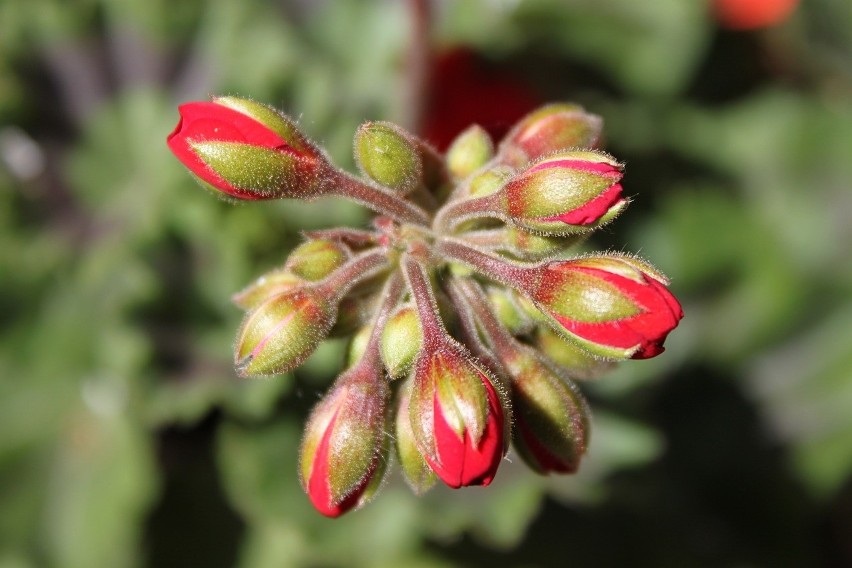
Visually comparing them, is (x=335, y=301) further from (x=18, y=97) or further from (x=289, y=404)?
(x=18, y=97)

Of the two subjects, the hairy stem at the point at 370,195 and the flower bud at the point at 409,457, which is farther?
the hairy stem at the point at 370,195

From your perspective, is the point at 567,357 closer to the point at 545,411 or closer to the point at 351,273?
the point at 545,411

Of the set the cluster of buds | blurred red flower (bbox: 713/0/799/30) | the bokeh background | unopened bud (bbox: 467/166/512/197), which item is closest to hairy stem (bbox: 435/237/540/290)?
the cluster of buds

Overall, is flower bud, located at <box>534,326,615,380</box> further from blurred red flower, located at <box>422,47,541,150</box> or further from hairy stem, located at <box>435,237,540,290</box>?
blurred red flower, located at <box>422,47,541,150</box>

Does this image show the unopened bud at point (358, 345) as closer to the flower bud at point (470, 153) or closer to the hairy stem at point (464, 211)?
the hairy stem at point (464, 211)

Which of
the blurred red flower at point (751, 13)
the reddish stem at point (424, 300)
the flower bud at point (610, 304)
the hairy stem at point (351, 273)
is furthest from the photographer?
the blurred red flower at point (751, 13)

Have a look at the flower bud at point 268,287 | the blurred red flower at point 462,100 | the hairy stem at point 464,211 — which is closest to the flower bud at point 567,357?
the hairy stem at point 464,211

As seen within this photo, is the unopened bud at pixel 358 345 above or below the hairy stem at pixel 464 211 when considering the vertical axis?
below
